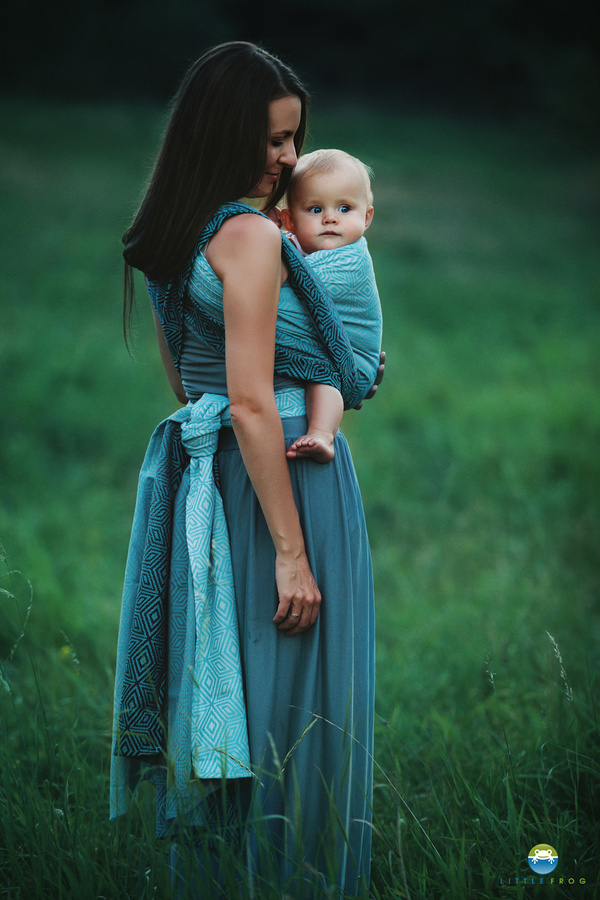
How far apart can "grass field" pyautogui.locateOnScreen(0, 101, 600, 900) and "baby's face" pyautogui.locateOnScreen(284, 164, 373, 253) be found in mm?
436

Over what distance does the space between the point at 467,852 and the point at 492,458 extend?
4100mm

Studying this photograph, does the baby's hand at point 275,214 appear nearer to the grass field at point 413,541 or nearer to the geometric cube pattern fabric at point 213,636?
the grass field at point 413,541

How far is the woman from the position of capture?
1.48m

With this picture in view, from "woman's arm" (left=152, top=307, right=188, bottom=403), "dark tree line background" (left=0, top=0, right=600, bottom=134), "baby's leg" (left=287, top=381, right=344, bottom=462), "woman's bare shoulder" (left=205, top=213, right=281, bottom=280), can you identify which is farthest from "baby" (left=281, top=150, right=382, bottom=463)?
"dark tree line background" (left=0, top=0, right=600, bottom=134)

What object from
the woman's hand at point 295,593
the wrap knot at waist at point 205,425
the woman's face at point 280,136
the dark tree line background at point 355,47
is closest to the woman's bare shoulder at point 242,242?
the woman's face at point 280,136

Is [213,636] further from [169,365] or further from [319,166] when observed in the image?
[319,166]

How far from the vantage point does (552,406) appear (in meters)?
6.50

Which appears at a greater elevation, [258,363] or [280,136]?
[280,136]

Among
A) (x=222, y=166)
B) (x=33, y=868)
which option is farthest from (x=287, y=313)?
→ (x=33, y=868)

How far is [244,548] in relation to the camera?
1590mm

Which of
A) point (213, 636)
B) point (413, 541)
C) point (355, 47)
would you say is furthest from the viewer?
point (355, 47)

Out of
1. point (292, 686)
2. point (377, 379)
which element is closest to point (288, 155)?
point (377, 379)

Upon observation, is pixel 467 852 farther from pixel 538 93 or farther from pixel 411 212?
pixel 538 93

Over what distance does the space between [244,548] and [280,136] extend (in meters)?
0.80
